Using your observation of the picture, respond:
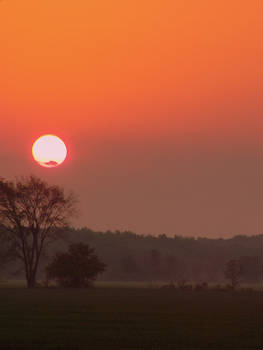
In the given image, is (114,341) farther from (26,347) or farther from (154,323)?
(154,323)

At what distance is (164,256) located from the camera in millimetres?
154125

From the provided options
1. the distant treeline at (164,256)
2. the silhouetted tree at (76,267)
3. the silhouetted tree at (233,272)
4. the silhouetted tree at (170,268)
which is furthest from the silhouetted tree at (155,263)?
the silhouetted tree at (76,267)

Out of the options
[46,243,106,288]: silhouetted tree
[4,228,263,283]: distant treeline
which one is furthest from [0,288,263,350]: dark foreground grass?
[4,228,263,283]: distant treeline

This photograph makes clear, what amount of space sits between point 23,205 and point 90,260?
932cm

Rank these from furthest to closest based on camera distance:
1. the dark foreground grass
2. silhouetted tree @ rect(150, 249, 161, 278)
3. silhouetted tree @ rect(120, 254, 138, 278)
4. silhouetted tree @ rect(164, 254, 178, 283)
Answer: silhouetted tree @ rect(164, 254, 178, 283) < silhouetted tree @ rect(150, 249, 161, 278) < silhouetted tree @ rect(120, 254, 138, 278) < the dark foreground grass

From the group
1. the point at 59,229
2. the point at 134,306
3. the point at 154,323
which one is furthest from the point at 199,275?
the point at 154,323

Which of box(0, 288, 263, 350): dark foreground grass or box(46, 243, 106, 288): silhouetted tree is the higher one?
box(46, 243, 106, 288): silhouetted tree

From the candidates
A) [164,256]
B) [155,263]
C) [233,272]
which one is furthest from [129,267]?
[233,272]

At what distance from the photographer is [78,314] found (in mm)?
42188

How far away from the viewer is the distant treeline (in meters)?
139

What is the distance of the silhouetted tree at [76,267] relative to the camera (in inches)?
3408

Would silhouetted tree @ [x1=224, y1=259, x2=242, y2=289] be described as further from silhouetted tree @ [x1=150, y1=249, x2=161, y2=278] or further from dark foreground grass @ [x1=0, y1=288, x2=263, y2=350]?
dark foreground grass @ [x1=0, y1=288, x2=263, y2=350]

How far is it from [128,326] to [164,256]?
11945 centimetres

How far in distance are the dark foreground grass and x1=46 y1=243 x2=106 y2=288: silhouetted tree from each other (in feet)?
114
